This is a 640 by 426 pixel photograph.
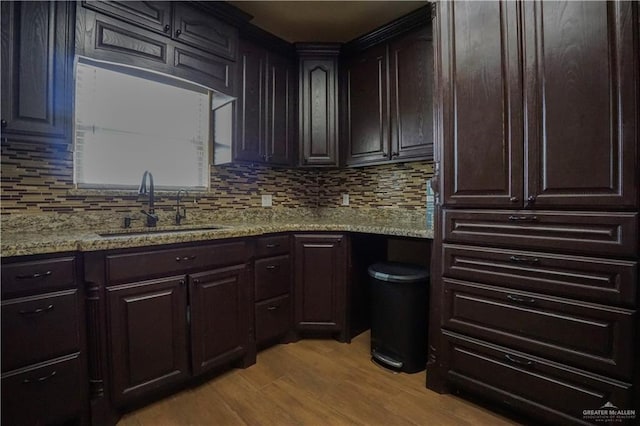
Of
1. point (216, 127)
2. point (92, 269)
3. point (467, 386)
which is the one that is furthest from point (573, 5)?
point (92, 269)

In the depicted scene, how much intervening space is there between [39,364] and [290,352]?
4.52 feet

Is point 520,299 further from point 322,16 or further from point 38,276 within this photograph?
point 322,16

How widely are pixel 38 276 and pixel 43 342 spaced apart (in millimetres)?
280

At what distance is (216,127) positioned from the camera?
2.48 meters

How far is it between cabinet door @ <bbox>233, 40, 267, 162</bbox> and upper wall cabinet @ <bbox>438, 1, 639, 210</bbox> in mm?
1415

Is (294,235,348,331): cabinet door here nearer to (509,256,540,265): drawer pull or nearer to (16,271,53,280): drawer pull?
(509,256,540,265): drawer pull

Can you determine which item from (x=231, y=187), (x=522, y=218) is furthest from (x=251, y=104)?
(x=522, y=218)

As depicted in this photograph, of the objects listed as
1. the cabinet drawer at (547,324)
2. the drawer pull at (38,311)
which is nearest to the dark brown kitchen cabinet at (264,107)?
the drawer pull at (38,311)

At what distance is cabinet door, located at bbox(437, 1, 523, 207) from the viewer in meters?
1.49

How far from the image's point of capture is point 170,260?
163 cm

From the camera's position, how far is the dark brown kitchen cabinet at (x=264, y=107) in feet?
7.94

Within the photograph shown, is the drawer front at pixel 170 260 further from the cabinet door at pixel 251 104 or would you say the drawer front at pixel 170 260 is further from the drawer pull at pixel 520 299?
the drawer pull at pixel 520 299

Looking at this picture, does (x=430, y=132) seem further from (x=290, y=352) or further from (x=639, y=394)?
(x=290, y=352)

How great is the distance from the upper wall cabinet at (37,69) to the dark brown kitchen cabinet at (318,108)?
1.62 metres
